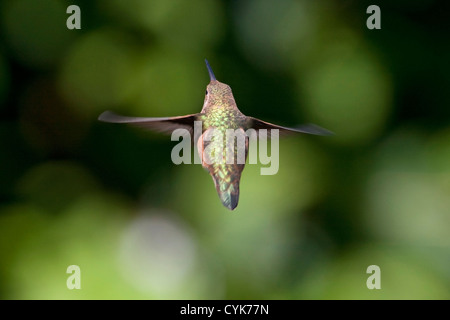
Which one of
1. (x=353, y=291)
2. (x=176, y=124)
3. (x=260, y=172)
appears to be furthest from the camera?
(x=260, y=172)

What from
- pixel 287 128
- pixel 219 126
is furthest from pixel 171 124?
pixel 287 128

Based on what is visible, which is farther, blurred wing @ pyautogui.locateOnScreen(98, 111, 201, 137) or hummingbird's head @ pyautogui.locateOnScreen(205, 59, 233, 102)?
hummingbird's head @ pyautogui.locateOnScreen(205, 59, 233, 102)

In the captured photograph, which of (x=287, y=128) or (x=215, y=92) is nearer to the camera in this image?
(x=287, y=128)

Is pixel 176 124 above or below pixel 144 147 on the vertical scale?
below

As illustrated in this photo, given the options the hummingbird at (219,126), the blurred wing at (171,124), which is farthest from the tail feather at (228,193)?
the blurred wing at (171,124)

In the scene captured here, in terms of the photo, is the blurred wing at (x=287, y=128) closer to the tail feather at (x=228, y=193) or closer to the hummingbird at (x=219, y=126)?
the hummingbird at (x=219, y=126)

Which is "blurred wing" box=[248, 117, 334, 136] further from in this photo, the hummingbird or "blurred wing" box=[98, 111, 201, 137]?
"blurred wing" box=[98, 111, 201, 137]

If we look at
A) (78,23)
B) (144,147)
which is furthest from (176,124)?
(78,23)

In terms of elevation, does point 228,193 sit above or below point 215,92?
below

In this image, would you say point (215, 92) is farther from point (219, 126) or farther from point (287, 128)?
point (287, 128)

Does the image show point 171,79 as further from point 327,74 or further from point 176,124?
point 176,124

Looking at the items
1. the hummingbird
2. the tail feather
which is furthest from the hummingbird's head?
the tail feather
